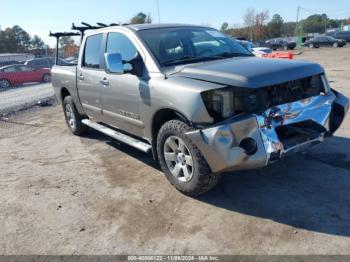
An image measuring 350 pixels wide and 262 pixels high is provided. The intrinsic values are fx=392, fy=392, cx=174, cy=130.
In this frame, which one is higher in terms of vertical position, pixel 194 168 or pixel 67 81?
pixel 67 81

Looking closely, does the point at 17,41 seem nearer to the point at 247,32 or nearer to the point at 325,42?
the point at 247,32

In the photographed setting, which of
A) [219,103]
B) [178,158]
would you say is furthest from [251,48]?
[219,103]

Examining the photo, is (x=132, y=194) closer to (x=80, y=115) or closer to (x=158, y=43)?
(x=158, y=43)

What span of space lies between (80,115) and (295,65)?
4.28m

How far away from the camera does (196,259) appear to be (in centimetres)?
327

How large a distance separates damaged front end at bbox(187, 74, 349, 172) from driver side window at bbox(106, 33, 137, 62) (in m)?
1.64

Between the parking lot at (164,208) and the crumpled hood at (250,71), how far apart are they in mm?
1285

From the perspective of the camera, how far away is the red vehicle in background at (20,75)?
75.5ft

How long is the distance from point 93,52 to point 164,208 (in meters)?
3.07

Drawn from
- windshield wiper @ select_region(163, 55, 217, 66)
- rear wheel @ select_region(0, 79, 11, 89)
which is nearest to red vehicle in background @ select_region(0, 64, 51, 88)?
rear wheel @ select_region(0, 79, 11, 89)

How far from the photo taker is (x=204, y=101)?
3.82m

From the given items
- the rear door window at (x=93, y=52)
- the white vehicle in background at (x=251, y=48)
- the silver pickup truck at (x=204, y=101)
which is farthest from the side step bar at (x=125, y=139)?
the white vehicle in background at (x=251, y=48)

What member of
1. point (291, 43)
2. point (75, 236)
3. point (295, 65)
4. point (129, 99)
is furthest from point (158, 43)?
point (291, 43)

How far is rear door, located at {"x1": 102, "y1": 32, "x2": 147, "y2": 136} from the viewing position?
4865 mm
